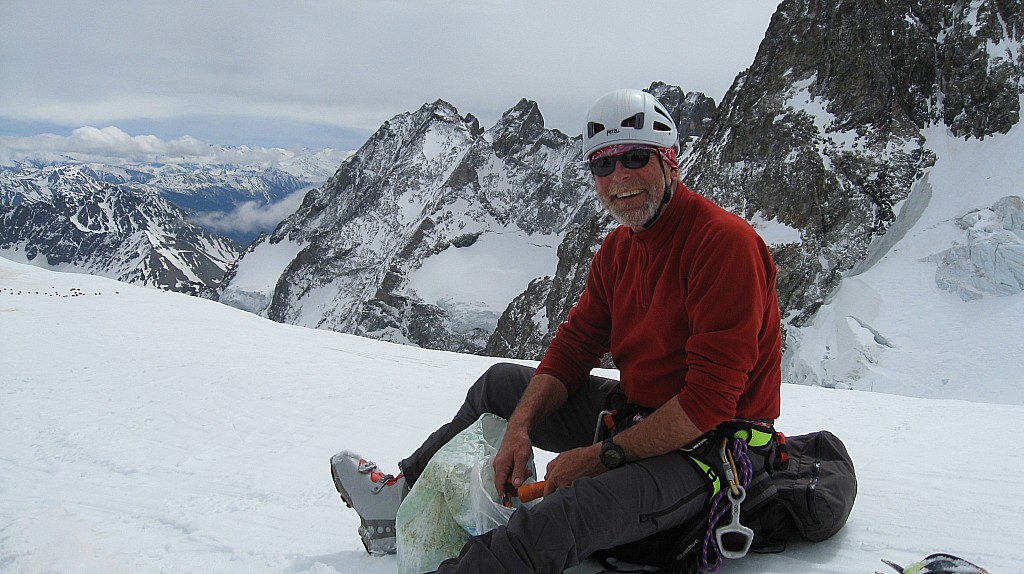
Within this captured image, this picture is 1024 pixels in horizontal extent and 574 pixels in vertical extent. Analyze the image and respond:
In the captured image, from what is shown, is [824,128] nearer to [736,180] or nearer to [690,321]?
[736,180]

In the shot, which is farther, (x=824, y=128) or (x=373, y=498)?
(x=824, y=128)

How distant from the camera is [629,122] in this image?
3219mm

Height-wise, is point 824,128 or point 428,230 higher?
point 824,128

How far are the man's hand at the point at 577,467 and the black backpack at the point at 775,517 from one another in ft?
1.35

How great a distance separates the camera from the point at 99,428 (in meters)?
5.95

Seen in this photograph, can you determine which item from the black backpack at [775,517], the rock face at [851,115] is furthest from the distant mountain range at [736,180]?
the black backpack at [775,517]

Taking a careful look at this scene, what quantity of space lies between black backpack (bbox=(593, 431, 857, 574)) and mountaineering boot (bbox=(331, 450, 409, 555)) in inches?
44.4

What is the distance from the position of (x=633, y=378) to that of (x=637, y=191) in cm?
98

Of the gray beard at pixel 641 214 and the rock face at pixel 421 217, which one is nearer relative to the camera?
the gray beard at pixel 641 214

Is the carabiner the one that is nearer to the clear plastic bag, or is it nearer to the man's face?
the clear plastic bag

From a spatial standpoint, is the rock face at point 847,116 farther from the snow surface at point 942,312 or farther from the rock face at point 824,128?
the snow surface at point 942,312

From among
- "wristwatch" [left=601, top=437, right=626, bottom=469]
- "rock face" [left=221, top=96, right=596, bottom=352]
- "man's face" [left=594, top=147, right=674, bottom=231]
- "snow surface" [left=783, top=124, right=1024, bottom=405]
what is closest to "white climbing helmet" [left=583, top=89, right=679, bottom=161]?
"man's face" [left=594, top=147, right=674, bottom=231]

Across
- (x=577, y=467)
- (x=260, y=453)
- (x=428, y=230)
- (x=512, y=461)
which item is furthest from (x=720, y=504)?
(x=428, y=230)

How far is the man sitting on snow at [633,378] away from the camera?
2529 mm
